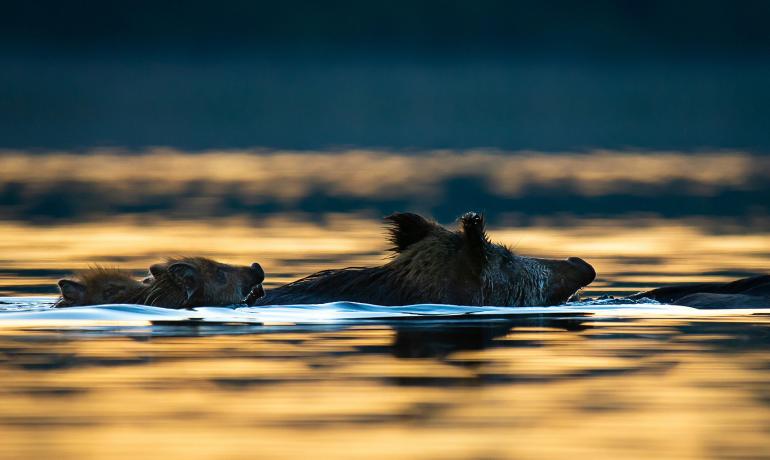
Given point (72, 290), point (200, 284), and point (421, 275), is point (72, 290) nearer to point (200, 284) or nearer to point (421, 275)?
point (200, 284)

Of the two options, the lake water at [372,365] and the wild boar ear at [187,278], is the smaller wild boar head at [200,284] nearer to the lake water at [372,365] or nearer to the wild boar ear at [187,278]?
the wild boar ear at [187,278]

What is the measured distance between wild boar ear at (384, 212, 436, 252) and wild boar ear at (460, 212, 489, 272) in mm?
318

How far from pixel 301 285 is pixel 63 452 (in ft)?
23.2

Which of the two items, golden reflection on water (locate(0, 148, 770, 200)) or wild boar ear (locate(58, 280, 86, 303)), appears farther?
golden reflection on water (locate(0, 148, 770, 200))

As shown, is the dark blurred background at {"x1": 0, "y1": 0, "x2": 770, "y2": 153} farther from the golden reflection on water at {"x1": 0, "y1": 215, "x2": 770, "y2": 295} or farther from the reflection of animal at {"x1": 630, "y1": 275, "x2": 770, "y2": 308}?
the reflection of animal at {"x1": 630, "y1": 275, "x2": 770, "y2": 308}

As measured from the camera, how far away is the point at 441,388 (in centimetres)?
1260

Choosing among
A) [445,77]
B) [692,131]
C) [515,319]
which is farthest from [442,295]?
[445,77]

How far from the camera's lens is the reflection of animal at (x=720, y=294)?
1766 cm

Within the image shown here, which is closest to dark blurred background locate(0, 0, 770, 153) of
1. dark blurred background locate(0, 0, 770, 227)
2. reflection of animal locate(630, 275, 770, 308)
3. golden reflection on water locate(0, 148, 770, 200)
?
dark blurred background locate(0, 0, 770, 227)

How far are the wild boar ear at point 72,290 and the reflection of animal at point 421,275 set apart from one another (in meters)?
1.51

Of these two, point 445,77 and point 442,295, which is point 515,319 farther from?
point 445,77

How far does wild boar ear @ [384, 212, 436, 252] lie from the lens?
17.4 meters

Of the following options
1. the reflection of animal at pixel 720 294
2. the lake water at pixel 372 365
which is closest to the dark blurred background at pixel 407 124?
the lake water at pixel 372 365

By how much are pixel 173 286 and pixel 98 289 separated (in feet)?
2.08
